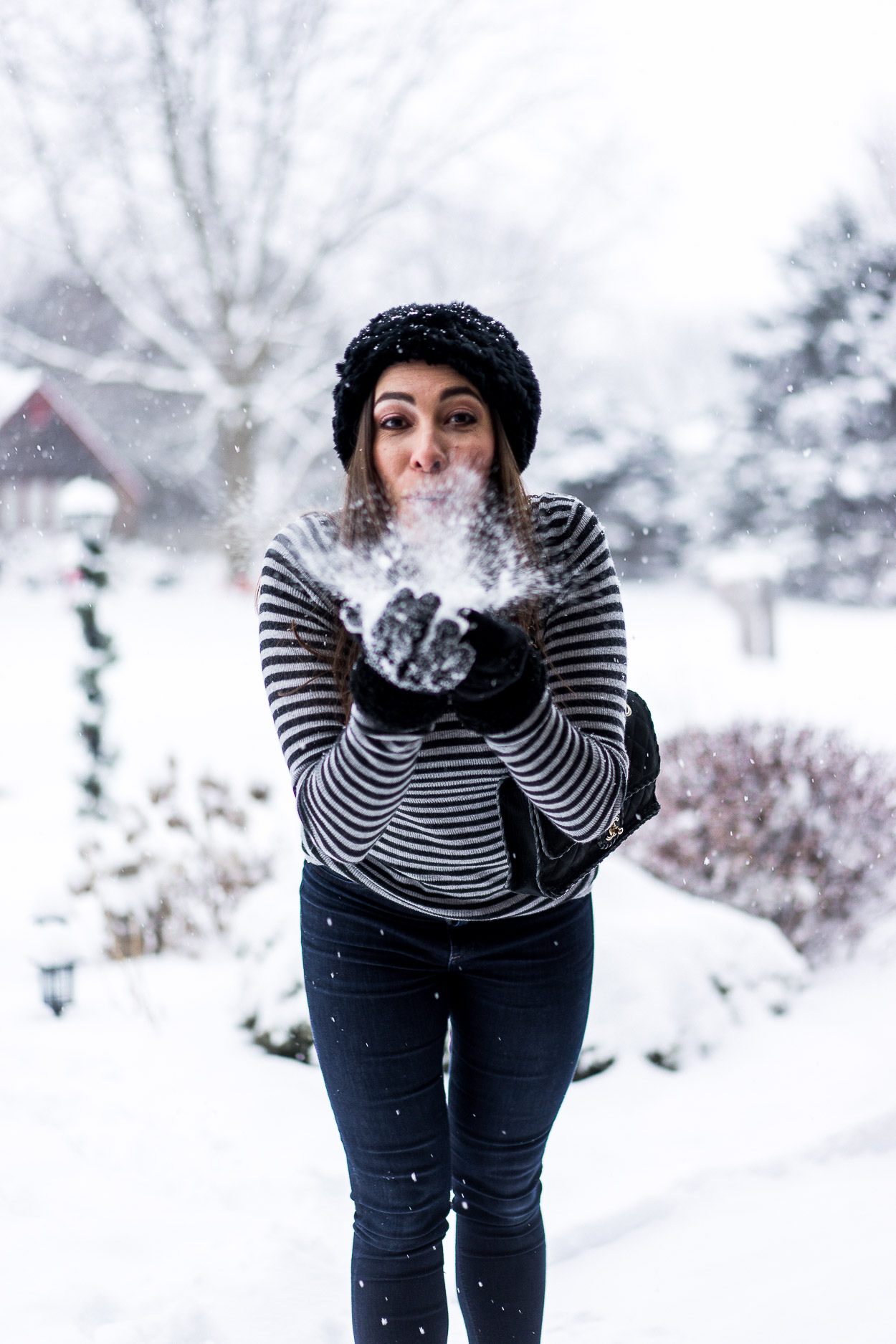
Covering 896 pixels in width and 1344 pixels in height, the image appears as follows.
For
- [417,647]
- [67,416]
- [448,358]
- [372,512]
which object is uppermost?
[67,416]

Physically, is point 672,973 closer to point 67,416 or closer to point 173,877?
point 173,877

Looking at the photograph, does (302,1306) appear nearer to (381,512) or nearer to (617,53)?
(381,512)

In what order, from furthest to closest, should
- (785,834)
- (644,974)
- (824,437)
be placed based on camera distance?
1. (824,437)
2. (785,834)
3. (644,974)

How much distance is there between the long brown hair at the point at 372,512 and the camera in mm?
1022

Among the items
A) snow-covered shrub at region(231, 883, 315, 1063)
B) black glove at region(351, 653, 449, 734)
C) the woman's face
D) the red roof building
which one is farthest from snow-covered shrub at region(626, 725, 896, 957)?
the red roof building

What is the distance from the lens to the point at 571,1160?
233cm

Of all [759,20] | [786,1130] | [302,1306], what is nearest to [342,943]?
[302,1306]

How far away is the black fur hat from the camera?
105 centimetres

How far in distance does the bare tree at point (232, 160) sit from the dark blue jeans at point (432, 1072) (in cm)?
584

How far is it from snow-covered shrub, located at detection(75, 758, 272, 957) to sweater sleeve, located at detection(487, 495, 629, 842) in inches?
98.7

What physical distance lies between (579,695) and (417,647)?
1.01 feet

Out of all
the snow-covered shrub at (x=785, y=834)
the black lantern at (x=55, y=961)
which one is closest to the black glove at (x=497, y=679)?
the black lantern at (x=55, y=961)

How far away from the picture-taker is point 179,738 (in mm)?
6793

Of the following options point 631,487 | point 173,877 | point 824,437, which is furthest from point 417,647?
point 824,437
